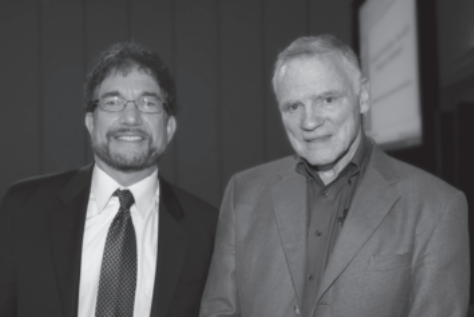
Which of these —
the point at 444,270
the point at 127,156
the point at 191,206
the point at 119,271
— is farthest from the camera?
the point at 191,206

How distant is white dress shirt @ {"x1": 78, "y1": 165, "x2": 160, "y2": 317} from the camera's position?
5.58 ft

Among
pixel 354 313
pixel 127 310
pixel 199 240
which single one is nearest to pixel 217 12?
pixel 199 240

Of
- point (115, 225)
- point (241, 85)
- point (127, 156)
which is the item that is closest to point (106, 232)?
point (115, 225)

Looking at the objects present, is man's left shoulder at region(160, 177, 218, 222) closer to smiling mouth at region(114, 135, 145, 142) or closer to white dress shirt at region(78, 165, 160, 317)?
white dress shirt at region(78, 165, 160, 317)

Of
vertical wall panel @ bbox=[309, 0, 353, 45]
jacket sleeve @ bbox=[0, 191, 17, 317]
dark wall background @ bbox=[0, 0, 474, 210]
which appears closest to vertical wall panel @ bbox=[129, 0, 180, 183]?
dark wall background @ bbox=[0, 0, 474, 210]

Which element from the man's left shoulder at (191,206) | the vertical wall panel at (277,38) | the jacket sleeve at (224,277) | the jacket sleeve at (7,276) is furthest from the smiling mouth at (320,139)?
the vertical wall panel at (277,38)

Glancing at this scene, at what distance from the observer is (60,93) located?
10.7ft

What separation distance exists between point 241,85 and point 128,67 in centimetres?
152

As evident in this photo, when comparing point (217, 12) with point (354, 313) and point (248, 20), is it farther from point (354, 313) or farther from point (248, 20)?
point (354, 313)

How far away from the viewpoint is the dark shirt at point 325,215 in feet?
4.86

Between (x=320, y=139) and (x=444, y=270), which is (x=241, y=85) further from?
(x=444, y=270)

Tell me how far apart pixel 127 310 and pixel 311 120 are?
33.8 inches

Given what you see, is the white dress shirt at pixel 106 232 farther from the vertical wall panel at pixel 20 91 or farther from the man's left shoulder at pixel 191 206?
the vertical wall panel at pixel 20 91

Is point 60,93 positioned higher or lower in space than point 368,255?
higher
